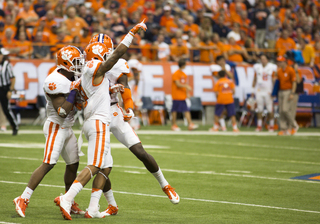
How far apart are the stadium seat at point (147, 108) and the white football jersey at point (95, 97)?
13005 mm

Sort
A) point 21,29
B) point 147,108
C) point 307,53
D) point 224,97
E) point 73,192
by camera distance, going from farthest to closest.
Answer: point 307,53 → point 147,108 → point 21,29 → point 224,97 → point 73,192

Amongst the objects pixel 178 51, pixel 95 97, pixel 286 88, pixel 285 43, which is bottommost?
pixel 286 88

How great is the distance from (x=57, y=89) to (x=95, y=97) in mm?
424

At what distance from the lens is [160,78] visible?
63.0ft

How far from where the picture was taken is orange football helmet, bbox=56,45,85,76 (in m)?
5.57

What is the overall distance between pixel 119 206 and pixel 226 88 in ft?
35.6

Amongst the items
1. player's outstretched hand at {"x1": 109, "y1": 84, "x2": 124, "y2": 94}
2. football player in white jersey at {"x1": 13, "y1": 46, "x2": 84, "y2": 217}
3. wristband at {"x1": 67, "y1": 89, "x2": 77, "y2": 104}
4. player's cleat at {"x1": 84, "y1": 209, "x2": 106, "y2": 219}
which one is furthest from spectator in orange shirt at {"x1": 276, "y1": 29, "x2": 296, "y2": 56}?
player's cleat at {"x1": 84, "y1": 209, "x2": 106, "y2": 219}

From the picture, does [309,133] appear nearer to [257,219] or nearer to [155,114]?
[155,114]

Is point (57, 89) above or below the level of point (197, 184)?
above

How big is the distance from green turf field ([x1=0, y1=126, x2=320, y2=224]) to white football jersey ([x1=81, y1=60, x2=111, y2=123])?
1078 mm

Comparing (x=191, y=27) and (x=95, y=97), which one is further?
(x=191, y=27)

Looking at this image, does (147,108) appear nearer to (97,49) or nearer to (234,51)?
(234,51)

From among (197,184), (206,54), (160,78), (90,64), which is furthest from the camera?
(206,54)

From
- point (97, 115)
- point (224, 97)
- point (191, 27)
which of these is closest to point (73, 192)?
point (97, 115)
